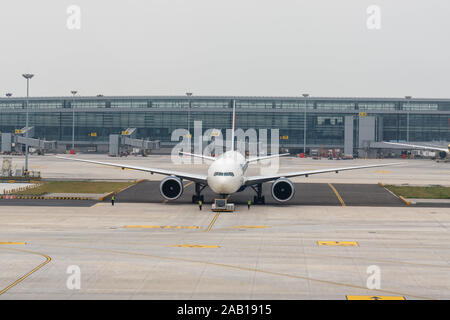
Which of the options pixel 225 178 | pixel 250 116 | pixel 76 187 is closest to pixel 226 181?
pixel 225 178

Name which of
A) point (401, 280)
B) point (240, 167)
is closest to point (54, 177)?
point (240, 167)

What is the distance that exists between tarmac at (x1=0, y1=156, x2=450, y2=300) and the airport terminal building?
129919 mm

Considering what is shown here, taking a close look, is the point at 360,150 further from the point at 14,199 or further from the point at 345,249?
the point at 345,249

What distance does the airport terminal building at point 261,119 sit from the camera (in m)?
180

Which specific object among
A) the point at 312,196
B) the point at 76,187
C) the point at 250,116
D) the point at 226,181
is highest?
the point at 250,116

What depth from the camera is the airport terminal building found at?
180 meters

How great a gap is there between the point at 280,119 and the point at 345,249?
157249mm

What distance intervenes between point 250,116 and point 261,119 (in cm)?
380

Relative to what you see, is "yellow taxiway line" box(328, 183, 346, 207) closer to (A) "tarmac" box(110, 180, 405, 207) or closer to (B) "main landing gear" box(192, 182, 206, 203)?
(A) "tarmac" box(110, 180, 405, 207)

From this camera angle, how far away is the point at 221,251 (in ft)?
102

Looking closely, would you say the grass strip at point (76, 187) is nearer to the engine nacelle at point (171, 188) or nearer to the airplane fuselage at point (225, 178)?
the engine nacelle at point (171, 188)

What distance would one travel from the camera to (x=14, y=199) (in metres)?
55.2

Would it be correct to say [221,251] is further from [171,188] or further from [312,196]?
[312,196]

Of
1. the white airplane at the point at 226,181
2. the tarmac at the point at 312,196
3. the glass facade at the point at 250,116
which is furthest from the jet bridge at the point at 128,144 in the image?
the white airplane at the point at 226,181
